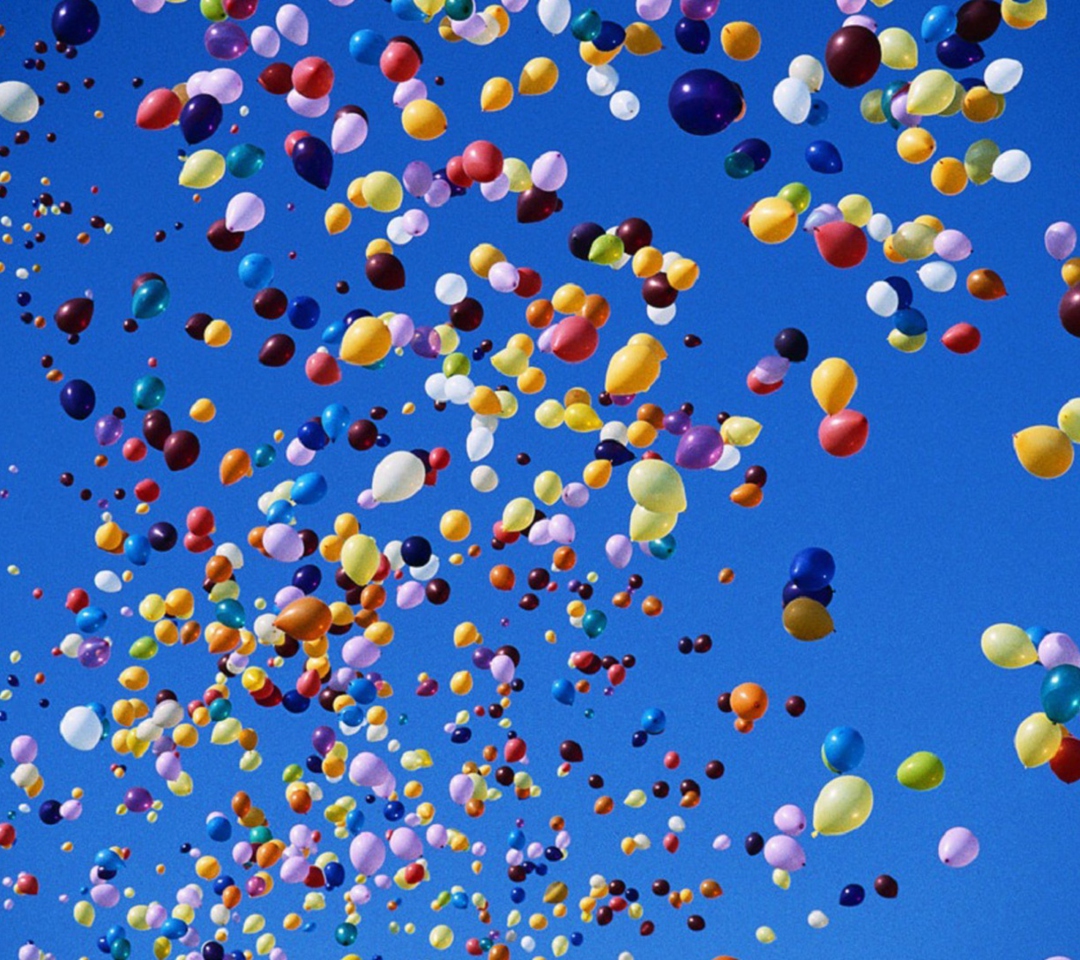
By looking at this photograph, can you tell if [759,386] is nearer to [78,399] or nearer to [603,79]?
[603,79]

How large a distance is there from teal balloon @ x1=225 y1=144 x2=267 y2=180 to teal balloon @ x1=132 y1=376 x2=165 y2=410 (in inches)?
55.9

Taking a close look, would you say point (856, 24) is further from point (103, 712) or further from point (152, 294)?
point (103, 712)

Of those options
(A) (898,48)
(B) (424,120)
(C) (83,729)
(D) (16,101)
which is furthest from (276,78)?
(C) (83,729)

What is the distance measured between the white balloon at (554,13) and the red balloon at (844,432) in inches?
102

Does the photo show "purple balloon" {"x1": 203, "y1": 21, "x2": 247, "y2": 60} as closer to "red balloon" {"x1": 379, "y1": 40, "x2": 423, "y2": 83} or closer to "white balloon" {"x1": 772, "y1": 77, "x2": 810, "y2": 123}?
"red balloon" {"x1": 379, "y1": 40, "x2": 423, "y2": 83}

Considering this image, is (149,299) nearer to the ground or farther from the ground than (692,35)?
nearer to the ground

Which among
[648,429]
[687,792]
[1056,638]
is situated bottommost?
[1056,638]

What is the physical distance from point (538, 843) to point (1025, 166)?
5645mm

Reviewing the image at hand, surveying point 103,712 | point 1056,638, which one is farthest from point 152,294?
point 1056,638

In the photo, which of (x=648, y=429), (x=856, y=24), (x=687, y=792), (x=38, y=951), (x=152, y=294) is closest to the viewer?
(x=856, y=24)

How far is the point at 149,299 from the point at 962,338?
4.67 meters

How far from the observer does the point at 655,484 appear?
5641 millimetres

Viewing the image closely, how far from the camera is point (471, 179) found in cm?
642

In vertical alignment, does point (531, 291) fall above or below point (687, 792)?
above
